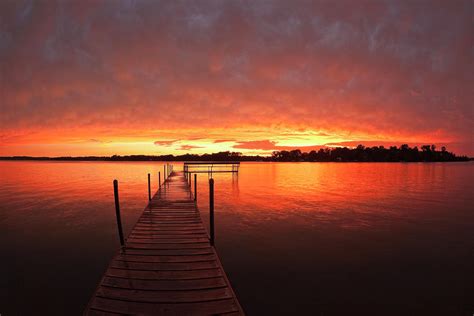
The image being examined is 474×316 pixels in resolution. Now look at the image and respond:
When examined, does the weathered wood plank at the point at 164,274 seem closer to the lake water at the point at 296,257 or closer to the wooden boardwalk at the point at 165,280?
the wooden boardwalk at the point at 165,280

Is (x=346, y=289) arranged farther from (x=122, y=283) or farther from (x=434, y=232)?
(x=434, y=232)

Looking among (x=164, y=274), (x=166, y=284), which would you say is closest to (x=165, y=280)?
(x=166, y=284)

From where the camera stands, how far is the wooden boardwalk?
194 inches

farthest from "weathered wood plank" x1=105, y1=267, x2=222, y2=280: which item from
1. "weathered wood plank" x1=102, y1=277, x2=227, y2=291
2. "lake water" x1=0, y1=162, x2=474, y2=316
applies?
"lake water" x1=0, y1=162, x2=474, y2=316

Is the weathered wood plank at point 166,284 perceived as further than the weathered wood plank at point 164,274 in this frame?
No

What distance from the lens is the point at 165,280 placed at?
5.98m

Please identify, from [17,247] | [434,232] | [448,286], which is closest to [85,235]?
[17,247]

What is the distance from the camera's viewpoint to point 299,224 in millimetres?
16188

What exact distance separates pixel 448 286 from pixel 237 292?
681 centimetres

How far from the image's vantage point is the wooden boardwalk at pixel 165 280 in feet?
16.1

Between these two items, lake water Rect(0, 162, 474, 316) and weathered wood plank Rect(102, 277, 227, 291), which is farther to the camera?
lake water Rect(0, 162, 474, 316)

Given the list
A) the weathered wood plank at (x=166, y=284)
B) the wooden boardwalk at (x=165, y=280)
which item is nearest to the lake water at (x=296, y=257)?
the wooden boardwalk at (x=165, y=280)

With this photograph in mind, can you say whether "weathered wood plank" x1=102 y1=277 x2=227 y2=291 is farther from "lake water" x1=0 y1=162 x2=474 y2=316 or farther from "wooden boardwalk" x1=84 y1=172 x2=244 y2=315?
"lake water" x1=0 y1=162 x2=474 y2=316

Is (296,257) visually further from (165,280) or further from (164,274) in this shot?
(165,280)
